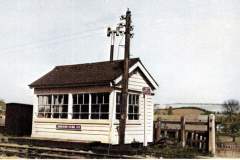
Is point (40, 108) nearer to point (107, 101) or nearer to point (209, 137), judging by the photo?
point (107, 101)

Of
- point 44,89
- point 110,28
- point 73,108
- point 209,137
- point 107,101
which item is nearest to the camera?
point 209,137

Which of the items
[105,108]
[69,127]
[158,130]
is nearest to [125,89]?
[105,108]

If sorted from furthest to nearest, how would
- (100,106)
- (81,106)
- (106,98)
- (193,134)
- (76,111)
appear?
(76,111), (81,106), (100,106), (106,98), (193,134)

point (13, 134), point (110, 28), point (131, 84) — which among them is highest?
point (110, 28)

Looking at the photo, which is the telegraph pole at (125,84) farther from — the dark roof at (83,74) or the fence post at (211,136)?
the fence post at (211,136)

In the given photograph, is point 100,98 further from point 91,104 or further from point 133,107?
point 133,107

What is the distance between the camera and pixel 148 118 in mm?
20562

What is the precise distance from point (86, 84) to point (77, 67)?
360 cm

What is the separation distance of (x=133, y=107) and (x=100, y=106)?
77.7 inches

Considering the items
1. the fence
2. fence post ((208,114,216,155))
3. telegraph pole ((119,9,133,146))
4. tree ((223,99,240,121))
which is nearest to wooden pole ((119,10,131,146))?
telegraph pole ((119,9,133,146))

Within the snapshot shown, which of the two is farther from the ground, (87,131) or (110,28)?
(110,28)

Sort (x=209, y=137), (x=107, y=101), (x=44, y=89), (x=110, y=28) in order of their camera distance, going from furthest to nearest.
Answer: (x=110, y=28), (x=44, y=89), (x=107, y=101), (x=209, y=137)

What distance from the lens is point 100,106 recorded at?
61.2ft

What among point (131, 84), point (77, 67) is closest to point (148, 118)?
point (131, 84)
